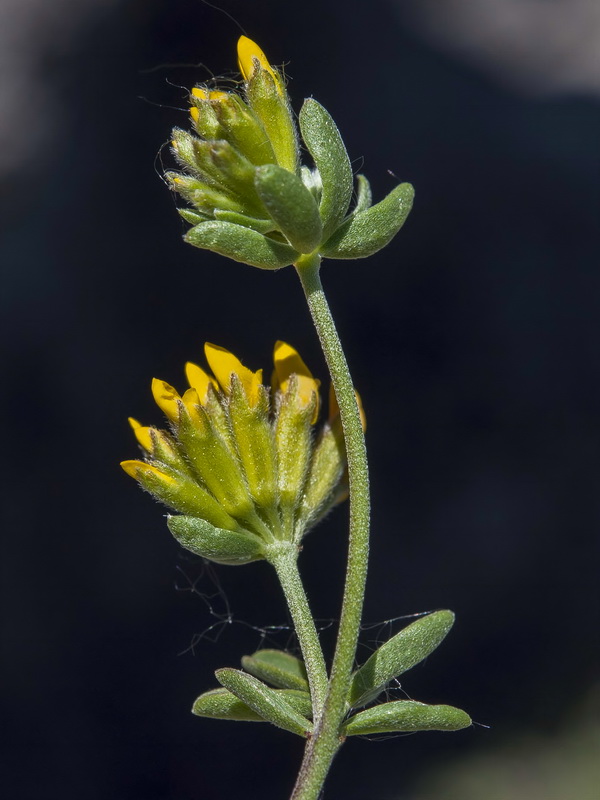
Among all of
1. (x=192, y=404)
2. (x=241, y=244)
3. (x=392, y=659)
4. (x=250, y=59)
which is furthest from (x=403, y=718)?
(x=250, y=59)

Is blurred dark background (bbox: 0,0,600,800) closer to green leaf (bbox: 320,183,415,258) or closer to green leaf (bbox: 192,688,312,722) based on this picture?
green leaf (bbox: 192,688,312,722)

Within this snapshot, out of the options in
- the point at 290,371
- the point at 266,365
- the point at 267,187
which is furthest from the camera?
the point at 266,365

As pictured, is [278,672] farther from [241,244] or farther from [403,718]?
[241,244]

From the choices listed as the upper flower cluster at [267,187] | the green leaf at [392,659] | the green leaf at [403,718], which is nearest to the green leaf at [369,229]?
the upper flower cluster at [267,187]

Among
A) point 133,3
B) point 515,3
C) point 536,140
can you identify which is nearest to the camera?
point 133,3

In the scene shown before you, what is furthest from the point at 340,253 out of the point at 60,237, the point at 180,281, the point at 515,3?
the point at 515,3

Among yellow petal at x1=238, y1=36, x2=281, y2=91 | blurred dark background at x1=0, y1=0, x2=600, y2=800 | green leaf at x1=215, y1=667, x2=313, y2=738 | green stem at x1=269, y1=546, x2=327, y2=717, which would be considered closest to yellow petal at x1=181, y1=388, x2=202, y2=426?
Result: green stem at x1=269, y1=546, x2=327, y2=717

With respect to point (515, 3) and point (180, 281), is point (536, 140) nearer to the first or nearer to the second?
point (515, 3)

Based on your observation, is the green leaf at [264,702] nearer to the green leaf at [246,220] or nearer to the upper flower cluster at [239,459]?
the upper flower cluster at [239,459]

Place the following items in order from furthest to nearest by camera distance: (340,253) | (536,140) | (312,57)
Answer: (536,140) < (312,57) < (340,253)
